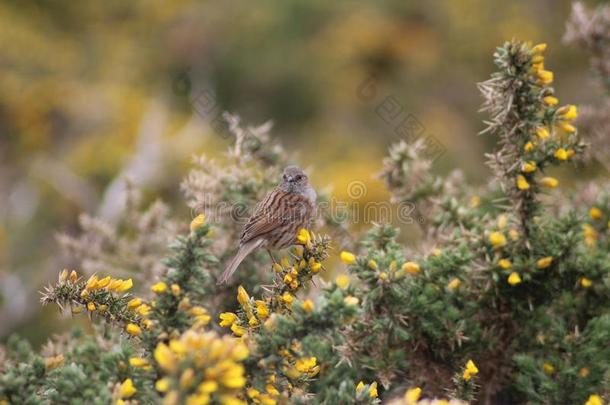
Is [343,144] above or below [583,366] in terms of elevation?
above

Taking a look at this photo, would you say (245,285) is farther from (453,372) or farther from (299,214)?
(453,372)

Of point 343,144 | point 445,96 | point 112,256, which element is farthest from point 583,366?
point 445,96

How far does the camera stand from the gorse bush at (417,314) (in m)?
3.06

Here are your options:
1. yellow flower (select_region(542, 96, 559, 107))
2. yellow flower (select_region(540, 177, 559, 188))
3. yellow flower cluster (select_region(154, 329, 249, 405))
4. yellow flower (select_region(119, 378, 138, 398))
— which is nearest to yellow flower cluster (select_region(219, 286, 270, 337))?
yellow flower (select_region(119, 378, 138, 398))

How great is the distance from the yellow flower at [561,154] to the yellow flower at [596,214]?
3.16 feet

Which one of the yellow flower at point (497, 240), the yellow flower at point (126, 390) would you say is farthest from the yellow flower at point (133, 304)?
the yellow flower at point (497, 240)

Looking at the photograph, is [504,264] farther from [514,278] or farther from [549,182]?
[549,182]

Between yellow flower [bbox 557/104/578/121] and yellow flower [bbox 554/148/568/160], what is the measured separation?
18 centimetres

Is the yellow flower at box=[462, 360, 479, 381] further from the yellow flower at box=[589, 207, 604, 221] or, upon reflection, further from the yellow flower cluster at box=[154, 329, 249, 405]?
the yellow flower at box=[589, 207, 604, 221]

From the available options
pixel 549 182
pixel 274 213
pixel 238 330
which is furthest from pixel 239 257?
pixel 549 182

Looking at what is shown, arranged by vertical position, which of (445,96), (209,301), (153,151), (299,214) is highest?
(445,96)

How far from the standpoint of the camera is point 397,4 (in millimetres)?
14609

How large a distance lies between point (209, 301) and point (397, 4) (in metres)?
11.2

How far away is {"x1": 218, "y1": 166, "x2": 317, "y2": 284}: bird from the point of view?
4848mm
